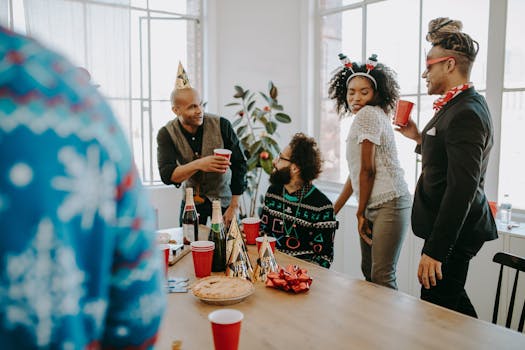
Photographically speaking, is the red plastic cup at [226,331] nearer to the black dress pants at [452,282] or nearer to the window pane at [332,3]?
the black dress pants at [452,282]

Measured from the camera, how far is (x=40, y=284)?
0.38m

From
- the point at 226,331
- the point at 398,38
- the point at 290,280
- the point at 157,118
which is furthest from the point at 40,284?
the point at 157,118

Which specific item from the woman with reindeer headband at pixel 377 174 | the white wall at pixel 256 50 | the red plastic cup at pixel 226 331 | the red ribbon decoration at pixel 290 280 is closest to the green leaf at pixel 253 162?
the white wall at pixel 256 50

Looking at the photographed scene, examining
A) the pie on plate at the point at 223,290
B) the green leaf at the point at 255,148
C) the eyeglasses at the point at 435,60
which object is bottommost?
the pie on plate at the point at 223,290

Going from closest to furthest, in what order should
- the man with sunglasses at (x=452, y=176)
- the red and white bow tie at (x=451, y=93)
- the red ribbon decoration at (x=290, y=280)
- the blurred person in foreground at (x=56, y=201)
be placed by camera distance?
the blurred person in foreground at (x=56, y=201) < the red ribbon decoration at (x=290, y=280) < the man with sunglasses at (x=452, y=176) < the red and white bow tie at (x=451, y=93)

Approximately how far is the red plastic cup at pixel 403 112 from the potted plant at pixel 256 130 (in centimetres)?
171

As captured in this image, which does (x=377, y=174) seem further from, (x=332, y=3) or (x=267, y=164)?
(x=332, y=3)

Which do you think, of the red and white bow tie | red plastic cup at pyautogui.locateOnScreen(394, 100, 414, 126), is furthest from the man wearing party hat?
the red and white bow tie

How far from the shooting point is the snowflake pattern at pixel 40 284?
1.23 ft

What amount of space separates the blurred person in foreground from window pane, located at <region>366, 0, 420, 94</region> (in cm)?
319

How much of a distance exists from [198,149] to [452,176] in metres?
1.49

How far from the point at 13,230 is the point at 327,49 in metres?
3.87

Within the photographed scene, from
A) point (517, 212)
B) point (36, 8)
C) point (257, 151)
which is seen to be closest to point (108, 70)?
point (36, 8)

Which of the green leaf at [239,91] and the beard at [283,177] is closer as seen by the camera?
the beard at [283,177]
